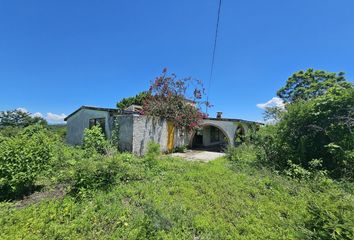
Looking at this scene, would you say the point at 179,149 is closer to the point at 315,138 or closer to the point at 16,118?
the point at 315,138

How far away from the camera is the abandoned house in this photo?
35.6 ft

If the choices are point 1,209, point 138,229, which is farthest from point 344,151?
point 1,209

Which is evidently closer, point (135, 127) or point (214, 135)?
point (135, 127)

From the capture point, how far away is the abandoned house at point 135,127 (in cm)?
1084

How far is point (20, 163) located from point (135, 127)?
626cm

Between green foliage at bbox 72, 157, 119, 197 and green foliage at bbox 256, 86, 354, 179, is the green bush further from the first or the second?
green foliage at bbox 256, 86, 354, 179

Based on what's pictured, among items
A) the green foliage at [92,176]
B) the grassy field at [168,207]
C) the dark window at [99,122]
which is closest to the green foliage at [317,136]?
the grassy field at [168,207]

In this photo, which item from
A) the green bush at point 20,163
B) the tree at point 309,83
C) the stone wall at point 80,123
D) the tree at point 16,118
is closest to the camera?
the green bush at point 20,163

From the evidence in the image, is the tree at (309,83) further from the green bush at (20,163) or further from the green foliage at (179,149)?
the green bush at (20,163)

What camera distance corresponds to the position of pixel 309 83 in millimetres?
22625

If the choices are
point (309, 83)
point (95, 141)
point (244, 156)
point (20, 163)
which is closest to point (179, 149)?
point (244, 156)

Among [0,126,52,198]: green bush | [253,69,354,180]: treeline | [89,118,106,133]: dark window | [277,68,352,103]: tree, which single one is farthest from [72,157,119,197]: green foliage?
[277,68,352,103]: tree

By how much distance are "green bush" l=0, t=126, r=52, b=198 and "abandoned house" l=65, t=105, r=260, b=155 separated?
221 inches

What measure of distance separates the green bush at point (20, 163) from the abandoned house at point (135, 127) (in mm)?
5625
